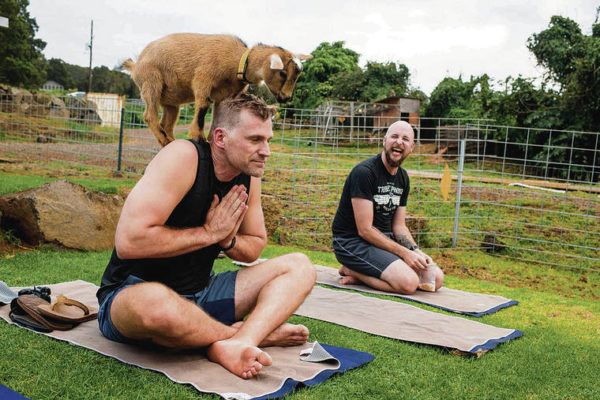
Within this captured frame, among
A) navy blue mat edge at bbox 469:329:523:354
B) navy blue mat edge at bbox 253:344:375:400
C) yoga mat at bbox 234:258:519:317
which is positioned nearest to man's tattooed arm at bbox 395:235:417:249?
yoga mat at bbox 234:258:519:317

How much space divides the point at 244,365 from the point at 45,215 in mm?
3611

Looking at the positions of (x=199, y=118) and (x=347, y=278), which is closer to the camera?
(x=199, y=118)

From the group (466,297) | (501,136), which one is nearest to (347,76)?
(501,136)

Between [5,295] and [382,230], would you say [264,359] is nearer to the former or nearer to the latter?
[5,295]

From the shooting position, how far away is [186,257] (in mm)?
3037

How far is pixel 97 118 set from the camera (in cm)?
1318

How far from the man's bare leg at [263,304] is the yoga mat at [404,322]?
0.97 m

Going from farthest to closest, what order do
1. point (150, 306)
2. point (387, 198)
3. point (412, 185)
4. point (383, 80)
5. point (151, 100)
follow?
point (383, 80)
point (412, 185)
point (387, 198)
point (151, 100)
point (150, 306)

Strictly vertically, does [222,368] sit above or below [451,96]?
below

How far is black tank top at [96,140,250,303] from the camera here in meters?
2.91

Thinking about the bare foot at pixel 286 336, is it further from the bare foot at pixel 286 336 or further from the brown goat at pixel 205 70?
the brown goat at pixel 205 70

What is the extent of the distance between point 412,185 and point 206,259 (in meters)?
8.53

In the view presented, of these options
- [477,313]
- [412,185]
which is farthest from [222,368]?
[412,185]

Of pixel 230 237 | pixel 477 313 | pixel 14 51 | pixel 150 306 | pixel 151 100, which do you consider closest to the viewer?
pixel 150 306
